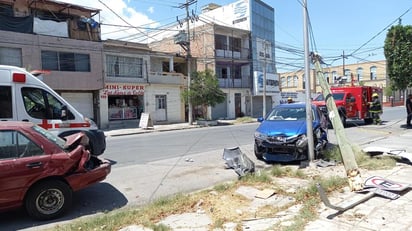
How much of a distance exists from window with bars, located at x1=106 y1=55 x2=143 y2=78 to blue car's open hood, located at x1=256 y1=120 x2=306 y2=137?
70.3ft

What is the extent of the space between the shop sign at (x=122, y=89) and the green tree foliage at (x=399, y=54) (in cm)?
1946

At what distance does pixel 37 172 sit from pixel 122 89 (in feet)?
79.1

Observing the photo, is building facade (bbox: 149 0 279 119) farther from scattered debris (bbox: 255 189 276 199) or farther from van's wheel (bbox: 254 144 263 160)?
scattered debris (bbox: 255 189 276 199)

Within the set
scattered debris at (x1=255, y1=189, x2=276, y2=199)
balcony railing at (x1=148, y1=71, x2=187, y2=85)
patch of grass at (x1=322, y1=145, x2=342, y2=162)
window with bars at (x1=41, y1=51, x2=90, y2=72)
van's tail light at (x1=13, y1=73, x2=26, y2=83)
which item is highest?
window with bars at (x1=41, y1=51, x2=90, y2=72)

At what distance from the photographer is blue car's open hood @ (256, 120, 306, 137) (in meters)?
8.80

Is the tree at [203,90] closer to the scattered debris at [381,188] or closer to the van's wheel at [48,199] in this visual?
the scattered debris at [381,188]

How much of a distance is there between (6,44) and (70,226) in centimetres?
2132

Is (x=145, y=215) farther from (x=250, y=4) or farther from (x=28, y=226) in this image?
(x=250, y=4)

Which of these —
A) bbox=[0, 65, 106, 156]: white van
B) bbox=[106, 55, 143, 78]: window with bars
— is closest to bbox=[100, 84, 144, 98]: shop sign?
bbox=[106, 55, 143, 78]: window with bars

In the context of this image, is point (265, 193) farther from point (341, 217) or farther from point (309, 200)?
point (341, 217)

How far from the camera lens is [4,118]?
7738 mm

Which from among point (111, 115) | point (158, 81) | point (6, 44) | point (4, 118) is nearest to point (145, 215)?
point (4, 118)

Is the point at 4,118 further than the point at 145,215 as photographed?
Yes

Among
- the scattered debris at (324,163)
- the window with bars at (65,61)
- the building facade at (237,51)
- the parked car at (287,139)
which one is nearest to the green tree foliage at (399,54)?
the parked car at (287,139)
